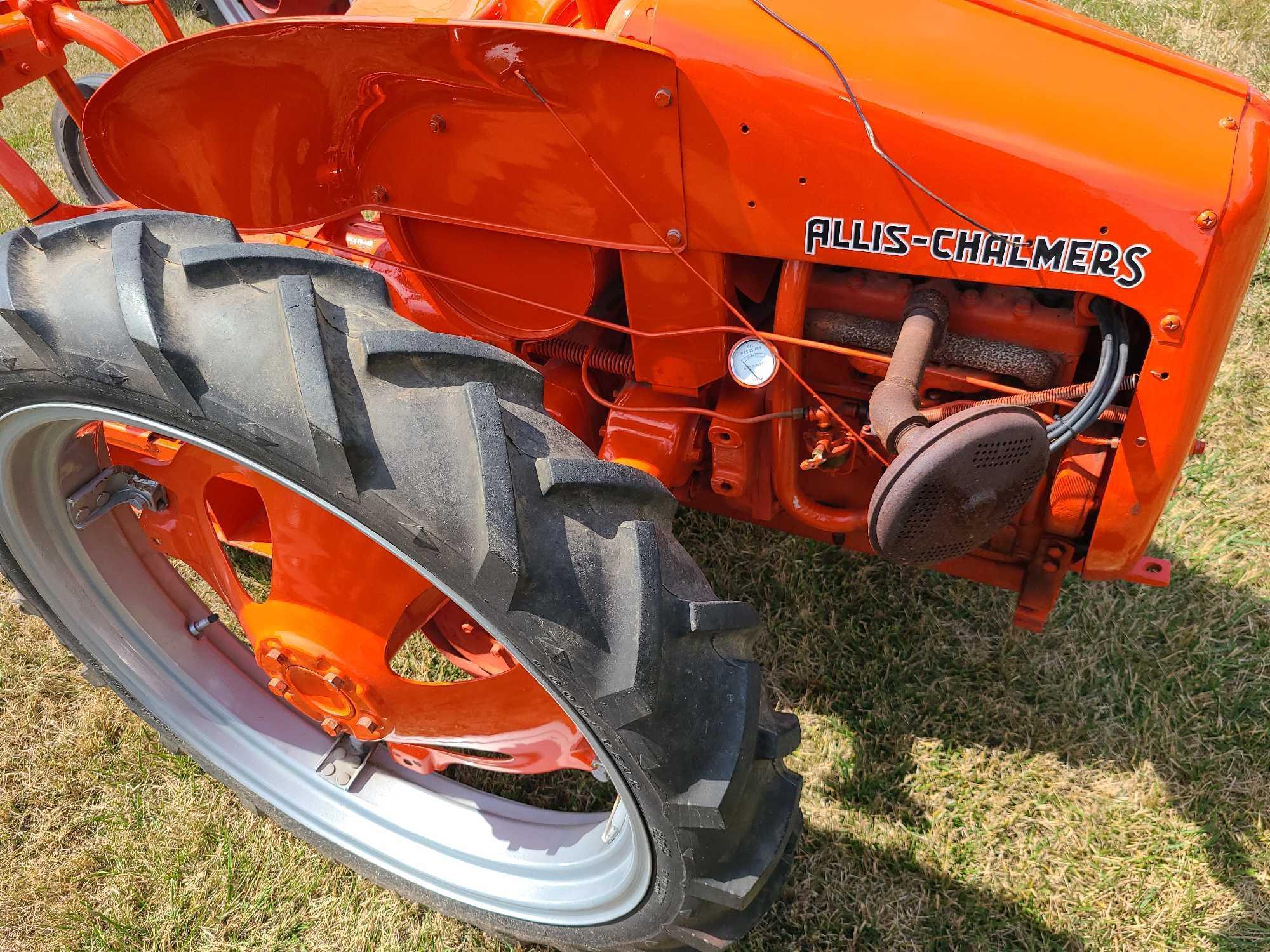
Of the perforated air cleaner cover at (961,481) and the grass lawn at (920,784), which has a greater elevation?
the perforated air cleaner cover at (961,481)

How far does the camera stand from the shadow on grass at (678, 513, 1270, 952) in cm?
196

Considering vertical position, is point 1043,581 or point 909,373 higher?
point 909,373

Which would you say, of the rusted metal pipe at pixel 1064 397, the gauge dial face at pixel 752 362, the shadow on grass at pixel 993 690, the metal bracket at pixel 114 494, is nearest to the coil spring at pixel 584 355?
the gauge dial face at pixel 752 362

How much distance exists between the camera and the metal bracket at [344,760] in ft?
6.79

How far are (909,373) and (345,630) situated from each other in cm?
107

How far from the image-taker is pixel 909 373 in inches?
52.5

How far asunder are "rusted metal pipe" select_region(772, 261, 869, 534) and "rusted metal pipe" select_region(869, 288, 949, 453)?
158mm

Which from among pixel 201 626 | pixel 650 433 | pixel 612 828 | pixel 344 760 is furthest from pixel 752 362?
pixel 201 626

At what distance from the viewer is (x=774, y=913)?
1962 millimetres

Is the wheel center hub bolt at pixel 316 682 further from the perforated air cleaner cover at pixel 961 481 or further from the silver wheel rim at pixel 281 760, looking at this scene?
the perforated air cleaner cover at pixel 961 481

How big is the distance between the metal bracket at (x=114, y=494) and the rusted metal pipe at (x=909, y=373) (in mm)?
1376

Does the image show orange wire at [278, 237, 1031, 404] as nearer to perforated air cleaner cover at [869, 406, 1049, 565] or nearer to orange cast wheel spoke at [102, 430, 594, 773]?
perforated air cleaner cover at [869, 406, 1049, 565]

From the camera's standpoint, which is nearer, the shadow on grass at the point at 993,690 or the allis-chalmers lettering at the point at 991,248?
the allis-chalmers lettering at the point at 991,248

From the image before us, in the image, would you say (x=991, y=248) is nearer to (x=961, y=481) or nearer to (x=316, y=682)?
(x=961, y=481)
